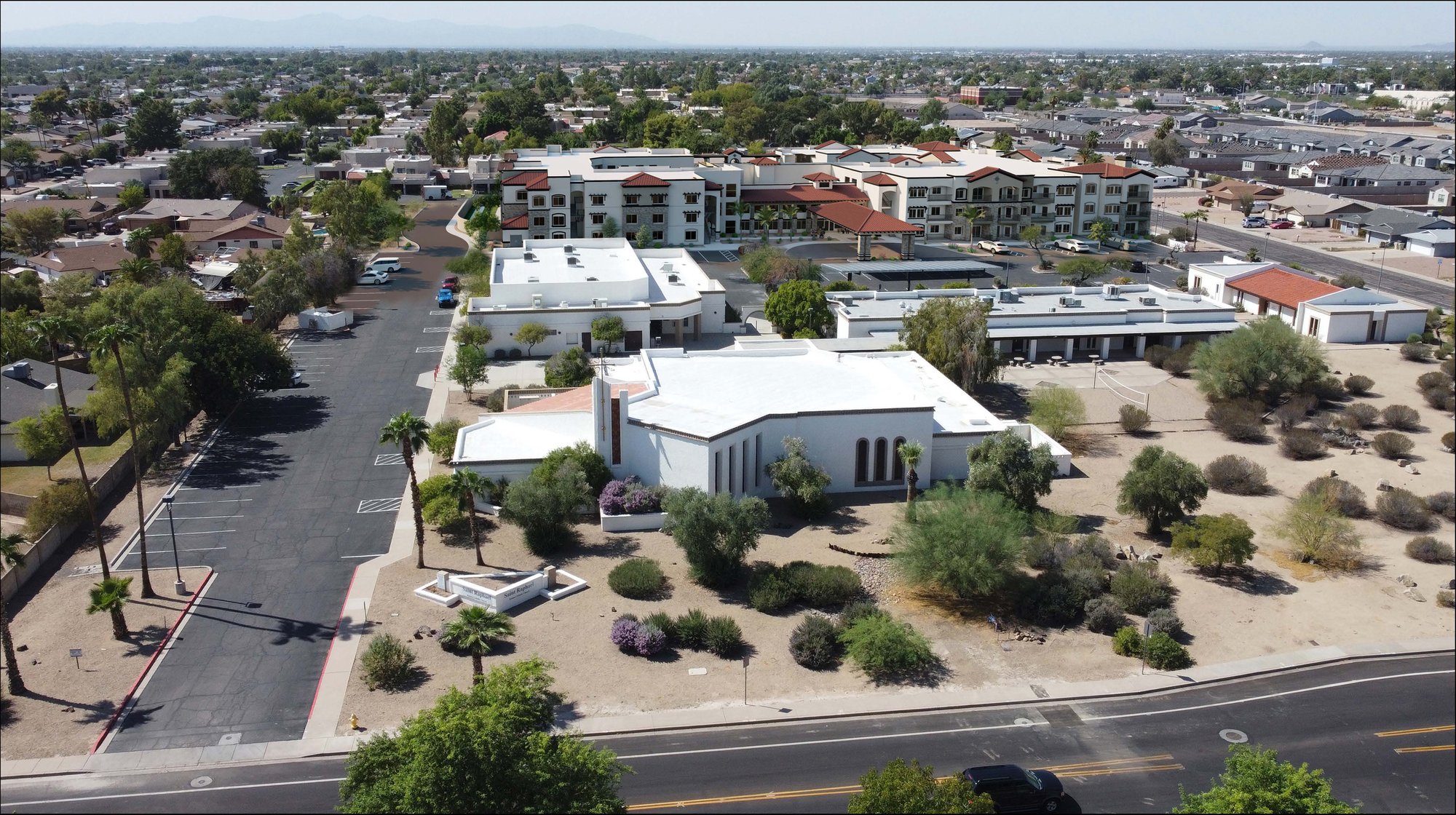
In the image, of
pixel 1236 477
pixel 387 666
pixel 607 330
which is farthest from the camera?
pixel 607 330

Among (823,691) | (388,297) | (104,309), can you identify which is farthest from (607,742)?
(388,297)

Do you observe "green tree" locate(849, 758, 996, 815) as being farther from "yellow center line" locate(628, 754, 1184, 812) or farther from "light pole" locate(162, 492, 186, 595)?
"light pole" locate(162, 492, 186, 595)

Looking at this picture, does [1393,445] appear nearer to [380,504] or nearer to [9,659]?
[380,504]

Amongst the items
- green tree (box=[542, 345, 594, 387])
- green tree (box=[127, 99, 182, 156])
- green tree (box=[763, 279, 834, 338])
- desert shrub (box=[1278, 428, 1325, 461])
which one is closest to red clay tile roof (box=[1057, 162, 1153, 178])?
green tree (box=[763, 279, 834, 338])

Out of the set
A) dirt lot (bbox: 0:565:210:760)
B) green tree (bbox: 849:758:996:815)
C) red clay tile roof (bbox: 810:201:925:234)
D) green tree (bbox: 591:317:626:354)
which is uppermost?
red clay tile roof (bbox: 810:201:925:234)

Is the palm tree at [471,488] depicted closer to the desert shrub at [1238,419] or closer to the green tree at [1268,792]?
the green tree at [1268,792]

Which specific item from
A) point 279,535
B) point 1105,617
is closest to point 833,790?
point 1105,617
